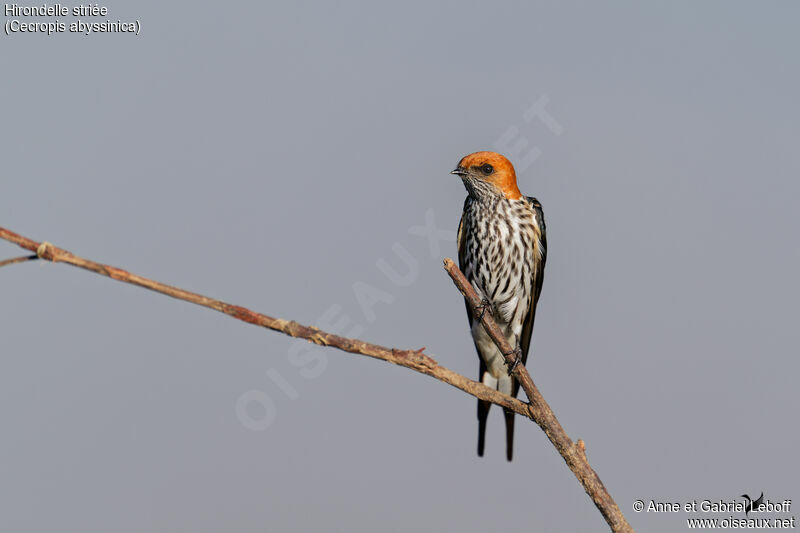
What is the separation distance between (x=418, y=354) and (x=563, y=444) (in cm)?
95

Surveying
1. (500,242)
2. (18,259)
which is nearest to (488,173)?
(500,242)

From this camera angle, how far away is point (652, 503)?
484 centimetres

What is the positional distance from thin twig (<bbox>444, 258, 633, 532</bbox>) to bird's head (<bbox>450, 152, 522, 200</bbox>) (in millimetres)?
1804

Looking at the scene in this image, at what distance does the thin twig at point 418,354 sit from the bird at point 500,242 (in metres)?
1.70

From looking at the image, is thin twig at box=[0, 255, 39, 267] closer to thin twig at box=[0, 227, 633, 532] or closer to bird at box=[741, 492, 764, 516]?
thin twig at box=[0, 227, 633, 532]

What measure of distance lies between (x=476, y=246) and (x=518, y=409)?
234 cm

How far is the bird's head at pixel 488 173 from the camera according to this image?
634 cm

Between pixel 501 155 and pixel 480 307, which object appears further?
pixel 501 155

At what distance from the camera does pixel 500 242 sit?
255 inches

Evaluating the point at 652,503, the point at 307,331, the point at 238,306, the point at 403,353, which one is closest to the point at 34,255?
the point at 238,306

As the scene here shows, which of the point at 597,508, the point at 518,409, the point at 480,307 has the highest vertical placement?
the point at 480,307

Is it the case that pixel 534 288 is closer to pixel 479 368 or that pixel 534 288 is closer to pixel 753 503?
pixel 479 368

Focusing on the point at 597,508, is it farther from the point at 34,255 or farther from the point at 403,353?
the point at 34,255

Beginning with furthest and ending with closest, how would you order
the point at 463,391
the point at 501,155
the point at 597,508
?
the point at 501,155 < the point at 463,391 < the point at 597,508
